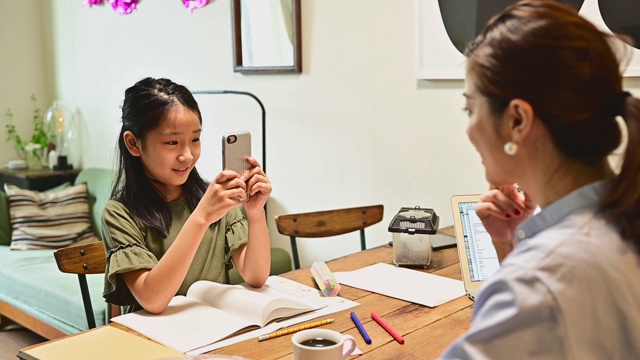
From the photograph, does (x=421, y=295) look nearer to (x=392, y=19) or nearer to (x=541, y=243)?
(x=541, y=243)

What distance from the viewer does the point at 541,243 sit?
869 millimetres

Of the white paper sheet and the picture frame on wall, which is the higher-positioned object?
the picture frame on wall

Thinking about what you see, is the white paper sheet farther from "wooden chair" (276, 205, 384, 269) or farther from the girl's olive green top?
"wooden chair" (276, 205, 384, 269)

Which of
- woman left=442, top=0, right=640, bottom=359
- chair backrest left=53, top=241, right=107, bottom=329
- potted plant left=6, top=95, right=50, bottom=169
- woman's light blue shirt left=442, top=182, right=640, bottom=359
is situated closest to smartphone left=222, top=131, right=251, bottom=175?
chair backrest left=53, top=241, right=107, bottom=329

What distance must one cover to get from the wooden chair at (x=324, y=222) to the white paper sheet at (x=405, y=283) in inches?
18.8

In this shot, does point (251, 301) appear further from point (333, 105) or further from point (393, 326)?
point (333, 105)

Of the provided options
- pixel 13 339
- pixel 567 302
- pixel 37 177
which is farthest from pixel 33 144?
pixel 567 302

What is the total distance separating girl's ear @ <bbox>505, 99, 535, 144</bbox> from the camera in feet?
2.96

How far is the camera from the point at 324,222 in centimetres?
256

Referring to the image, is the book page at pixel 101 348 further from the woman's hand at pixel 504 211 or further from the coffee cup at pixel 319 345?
the woman's hand at pixel 504 211

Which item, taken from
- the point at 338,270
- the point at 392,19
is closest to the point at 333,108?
the point at 392,19

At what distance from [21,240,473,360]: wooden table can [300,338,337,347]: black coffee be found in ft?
0.48

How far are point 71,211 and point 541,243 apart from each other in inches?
145

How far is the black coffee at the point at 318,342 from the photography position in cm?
124
